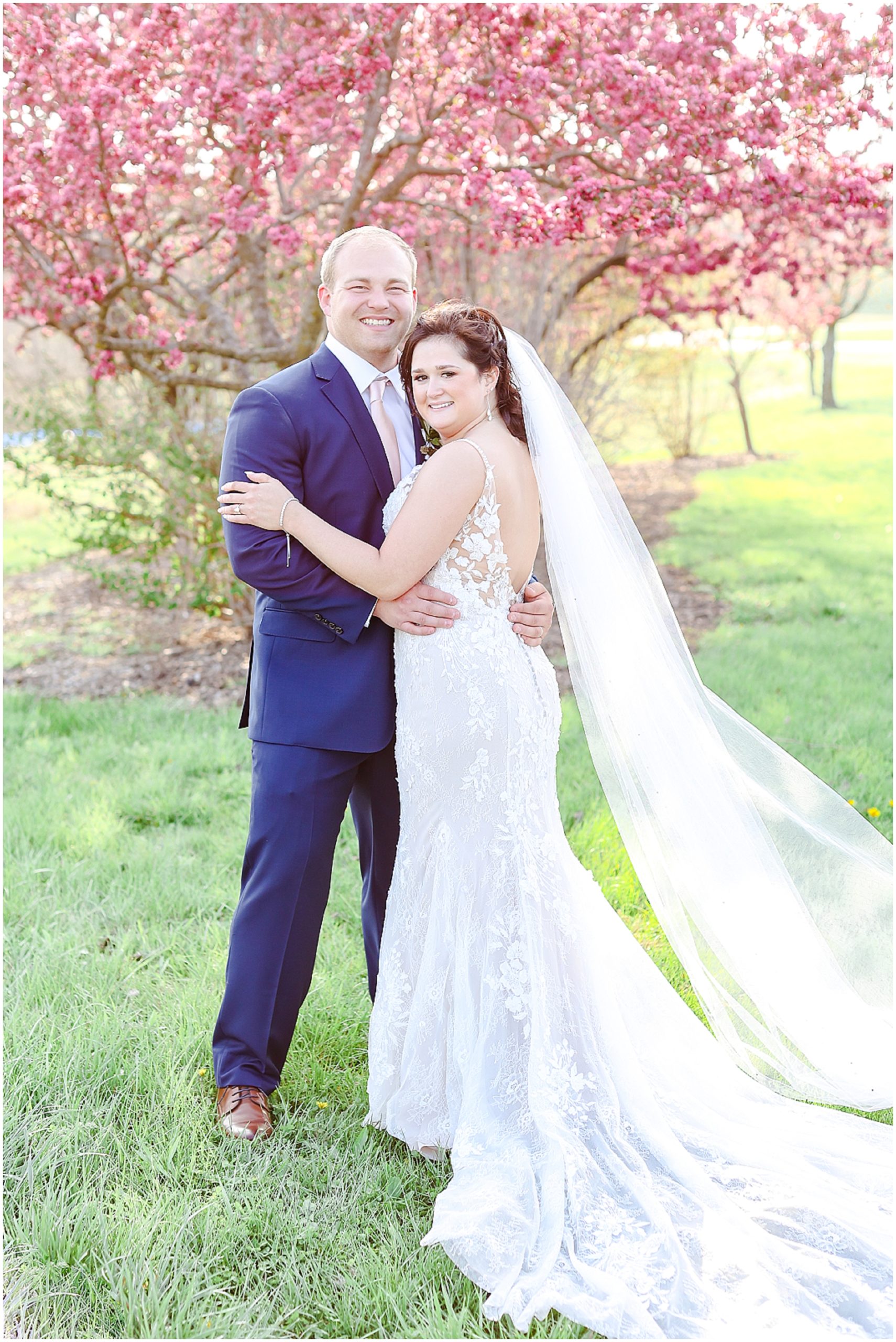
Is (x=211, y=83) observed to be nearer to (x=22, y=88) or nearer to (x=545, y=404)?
(x=22, y=88)

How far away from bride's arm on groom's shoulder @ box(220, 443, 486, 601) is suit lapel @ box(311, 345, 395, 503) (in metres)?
0.23

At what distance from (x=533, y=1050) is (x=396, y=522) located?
136cm

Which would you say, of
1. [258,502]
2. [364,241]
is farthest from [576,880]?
[364,241]

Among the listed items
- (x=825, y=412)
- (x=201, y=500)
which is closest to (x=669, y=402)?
(x=825, y=412)

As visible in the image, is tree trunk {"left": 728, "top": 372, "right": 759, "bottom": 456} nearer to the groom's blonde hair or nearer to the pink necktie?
the groom's blonde hair

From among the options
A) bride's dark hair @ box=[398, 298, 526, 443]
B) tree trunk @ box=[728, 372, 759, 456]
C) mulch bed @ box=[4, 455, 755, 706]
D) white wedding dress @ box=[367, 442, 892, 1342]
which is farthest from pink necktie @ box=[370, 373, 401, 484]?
Result: tree trunk @ box=[728, 372, 759, 456]

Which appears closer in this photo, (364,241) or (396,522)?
(396,522)

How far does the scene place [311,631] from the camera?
2.84 m

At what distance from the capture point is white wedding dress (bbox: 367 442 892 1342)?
232 cm

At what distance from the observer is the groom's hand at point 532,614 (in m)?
2.81

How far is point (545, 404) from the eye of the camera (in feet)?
9.11

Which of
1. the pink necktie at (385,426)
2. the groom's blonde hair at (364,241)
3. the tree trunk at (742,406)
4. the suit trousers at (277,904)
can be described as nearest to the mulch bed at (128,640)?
the suit trousers at (277,904)

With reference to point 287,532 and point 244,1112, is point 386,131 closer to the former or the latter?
point 287,532

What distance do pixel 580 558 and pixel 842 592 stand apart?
7382 millimetres
